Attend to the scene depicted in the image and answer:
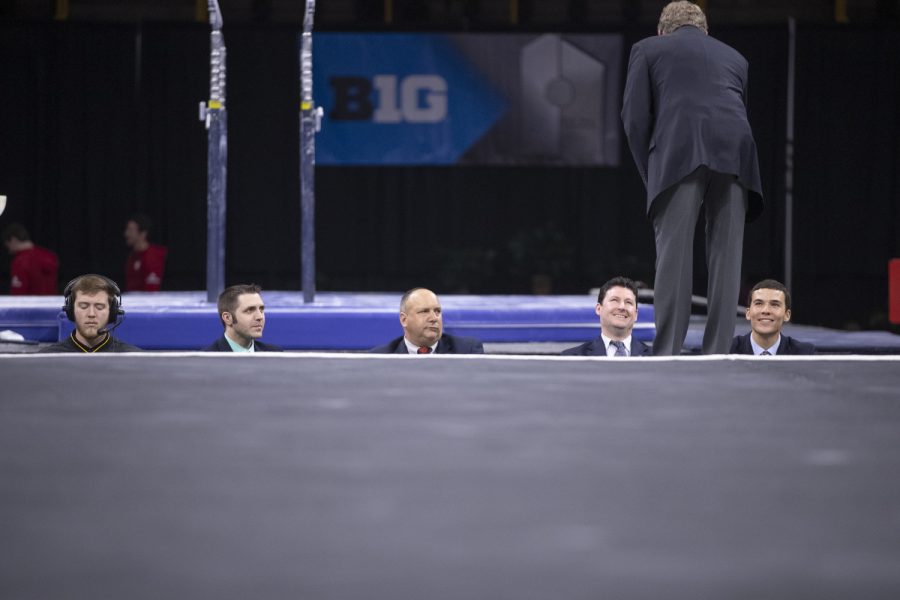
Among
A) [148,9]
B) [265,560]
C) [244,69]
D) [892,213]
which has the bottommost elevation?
[265,560]

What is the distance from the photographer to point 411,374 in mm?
1153

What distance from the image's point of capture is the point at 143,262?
576 centimetres

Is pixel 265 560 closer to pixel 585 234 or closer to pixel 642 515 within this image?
pixel 642 515

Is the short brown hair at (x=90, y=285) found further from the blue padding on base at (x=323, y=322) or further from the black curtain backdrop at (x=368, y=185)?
the black curtain backdrop at (x=368, y=185)

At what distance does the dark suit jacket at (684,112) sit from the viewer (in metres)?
2.54

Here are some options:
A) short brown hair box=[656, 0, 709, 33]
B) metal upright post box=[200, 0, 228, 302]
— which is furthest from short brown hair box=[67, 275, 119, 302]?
short brown hair box=[656, 0, 709, 33]

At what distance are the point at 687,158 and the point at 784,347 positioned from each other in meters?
0.63

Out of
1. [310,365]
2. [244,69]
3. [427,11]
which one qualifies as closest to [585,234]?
[427,11]

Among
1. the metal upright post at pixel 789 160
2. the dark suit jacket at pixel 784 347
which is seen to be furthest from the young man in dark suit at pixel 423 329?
the metal upright post at pixel 789 160

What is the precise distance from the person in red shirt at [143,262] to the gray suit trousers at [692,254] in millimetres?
3644

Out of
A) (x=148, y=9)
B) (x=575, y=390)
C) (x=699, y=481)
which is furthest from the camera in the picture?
(x=148, y=9)

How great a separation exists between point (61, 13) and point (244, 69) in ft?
5.07

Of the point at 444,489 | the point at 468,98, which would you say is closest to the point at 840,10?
the point at 468,98

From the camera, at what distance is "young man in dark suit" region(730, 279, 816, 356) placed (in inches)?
113
